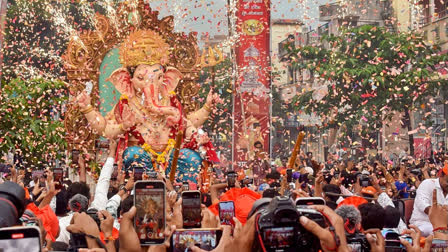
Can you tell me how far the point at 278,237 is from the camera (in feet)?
14.4

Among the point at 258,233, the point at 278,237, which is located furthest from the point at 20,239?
the point at 278,237

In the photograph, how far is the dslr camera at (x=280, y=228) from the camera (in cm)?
434

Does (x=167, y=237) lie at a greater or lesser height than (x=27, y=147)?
lesser

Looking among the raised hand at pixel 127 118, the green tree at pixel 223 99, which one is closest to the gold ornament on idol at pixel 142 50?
the raised hand at pixel 127 118

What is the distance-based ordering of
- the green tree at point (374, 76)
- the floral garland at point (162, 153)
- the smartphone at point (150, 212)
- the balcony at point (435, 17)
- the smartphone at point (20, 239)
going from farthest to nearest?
the balcony at point (435, 17), the green tree at point (374, 76), the floral garland at point (162, 153), the smartphone at point (150, 212), the smartphone at point (20, 239)

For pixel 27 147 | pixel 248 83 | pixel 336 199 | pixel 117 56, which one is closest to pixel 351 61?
pixel 248 83

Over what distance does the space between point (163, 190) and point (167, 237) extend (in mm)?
337

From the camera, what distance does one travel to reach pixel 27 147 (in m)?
15.8

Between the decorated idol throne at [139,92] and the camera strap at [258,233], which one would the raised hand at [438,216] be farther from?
the decorated idol throne at [139,92]

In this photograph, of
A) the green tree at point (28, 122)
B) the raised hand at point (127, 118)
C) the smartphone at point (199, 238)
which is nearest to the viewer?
the smartphone at point (199, 238)

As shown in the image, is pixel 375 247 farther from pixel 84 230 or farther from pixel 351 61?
pixel 351 61

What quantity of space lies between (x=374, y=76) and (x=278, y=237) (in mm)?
20486

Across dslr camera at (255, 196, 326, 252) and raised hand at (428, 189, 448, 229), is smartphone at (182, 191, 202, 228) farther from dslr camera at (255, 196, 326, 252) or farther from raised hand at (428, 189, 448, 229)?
raised hand at (428, 189, 448, 229)

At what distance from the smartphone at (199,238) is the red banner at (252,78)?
16.2 metres
